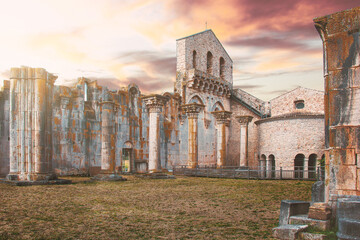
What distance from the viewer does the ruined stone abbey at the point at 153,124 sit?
48.0 ft

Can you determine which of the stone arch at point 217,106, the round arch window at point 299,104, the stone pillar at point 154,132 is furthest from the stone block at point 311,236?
the stone arch at point 217,106

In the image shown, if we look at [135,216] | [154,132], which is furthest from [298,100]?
[135,216]

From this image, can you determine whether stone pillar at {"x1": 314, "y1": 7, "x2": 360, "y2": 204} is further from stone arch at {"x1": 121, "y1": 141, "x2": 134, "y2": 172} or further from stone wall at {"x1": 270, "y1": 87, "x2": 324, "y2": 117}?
stone wall at {"x1": 270, "y1": 87, "x2": 324, "y2": 117}

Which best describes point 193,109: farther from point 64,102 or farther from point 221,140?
point 64,102

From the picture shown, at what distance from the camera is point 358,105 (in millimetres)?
5930

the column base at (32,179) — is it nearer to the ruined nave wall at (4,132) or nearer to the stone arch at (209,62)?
the ruined nave wall at (4,132)

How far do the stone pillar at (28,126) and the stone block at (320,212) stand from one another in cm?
1199

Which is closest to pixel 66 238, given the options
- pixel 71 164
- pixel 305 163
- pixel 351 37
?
pixel 351 37

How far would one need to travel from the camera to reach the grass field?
19.3 ft

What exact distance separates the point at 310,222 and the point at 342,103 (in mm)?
2245

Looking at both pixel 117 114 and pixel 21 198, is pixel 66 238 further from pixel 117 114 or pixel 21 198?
pixel 117 114

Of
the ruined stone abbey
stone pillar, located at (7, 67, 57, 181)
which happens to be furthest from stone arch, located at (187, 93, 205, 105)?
stone pillar, located at (7, 67, 57, 181)

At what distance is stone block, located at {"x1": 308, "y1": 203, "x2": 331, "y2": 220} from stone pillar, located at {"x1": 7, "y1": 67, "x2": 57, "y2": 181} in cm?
1199

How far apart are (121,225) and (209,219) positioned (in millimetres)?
1915
